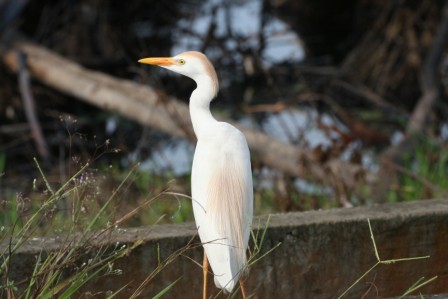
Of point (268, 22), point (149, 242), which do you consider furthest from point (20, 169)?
point (149, 242)

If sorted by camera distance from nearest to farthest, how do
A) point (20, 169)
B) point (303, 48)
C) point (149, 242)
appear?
1. point (149, 242)
2. point (20, 169)
3. point (303, 48)

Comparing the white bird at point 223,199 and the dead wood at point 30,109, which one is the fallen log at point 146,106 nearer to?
the dead wood at point 30,109

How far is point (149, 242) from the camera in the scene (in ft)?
8.91

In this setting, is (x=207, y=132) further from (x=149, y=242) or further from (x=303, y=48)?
(x=303, y=48)

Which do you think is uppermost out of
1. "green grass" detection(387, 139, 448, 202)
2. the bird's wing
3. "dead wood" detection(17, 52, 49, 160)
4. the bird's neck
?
the bird's neck

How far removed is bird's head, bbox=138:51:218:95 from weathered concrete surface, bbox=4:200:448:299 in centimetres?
48

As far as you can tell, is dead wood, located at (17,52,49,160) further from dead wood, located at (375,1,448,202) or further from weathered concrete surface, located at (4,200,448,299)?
weathered concrete surface, located at (4,200,448,299)

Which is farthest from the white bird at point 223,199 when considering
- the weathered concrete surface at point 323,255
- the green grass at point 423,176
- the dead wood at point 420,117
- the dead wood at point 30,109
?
the dead wood at point 30,109

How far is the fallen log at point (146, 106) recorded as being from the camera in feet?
16.6

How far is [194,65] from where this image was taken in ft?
8.37

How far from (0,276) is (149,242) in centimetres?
52

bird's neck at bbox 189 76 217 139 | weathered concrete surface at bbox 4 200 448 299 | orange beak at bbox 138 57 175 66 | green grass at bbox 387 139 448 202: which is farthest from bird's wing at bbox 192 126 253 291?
green grass at bbox 387 139 448 202

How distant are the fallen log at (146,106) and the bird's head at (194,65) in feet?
7.34

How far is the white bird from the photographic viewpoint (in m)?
2.32
